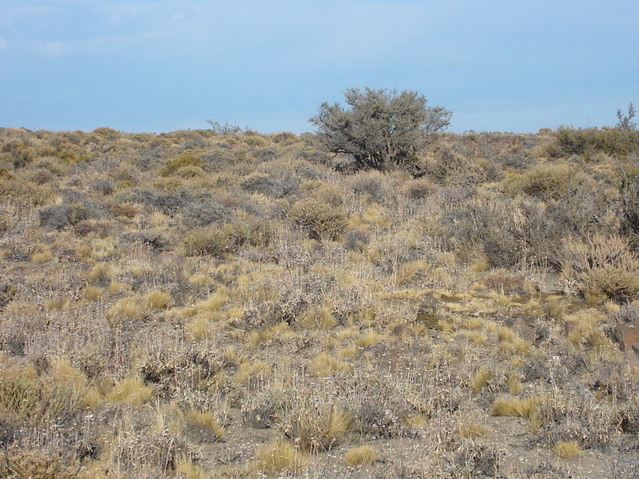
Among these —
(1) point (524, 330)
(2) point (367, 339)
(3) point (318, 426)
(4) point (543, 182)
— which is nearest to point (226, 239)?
(2) point (367, 339)

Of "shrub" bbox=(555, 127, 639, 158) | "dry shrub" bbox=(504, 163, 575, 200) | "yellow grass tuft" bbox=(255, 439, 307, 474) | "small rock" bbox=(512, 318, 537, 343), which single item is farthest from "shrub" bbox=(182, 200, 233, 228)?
"shrub" bbox=(555, 127, 639, 158)

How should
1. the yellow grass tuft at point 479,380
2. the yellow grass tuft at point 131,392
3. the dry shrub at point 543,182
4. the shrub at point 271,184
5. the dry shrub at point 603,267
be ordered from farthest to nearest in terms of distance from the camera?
1. the shrub at point 271,184
2. the dry shrub at point 543,182
3. the dry shrub at point 603,267
4. the yellow grass tuft at point 479,380
5. the yellow grass tuft at point 131,392

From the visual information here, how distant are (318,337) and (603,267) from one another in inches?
165

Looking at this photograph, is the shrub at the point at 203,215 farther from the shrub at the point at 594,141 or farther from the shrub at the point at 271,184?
the shrub at the point at 594,141

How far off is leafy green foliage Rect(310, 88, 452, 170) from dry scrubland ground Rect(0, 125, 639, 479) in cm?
572

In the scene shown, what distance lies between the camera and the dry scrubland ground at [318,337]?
388cm

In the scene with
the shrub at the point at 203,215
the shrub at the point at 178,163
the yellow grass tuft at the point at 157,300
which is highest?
the shrub at the point at 178,163

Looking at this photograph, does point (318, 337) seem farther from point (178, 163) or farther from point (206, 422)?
point (178, 163)

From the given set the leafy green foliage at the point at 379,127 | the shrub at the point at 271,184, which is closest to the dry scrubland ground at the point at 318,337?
the shrub at the point at 271,184

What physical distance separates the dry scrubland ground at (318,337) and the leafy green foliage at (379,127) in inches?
225

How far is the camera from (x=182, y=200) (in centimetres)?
1427

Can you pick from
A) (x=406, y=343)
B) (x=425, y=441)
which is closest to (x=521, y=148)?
(x=406, y=343)

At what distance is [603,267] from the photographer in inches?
304

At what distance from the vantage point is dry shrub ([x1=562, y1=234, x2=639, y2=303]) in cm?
715
